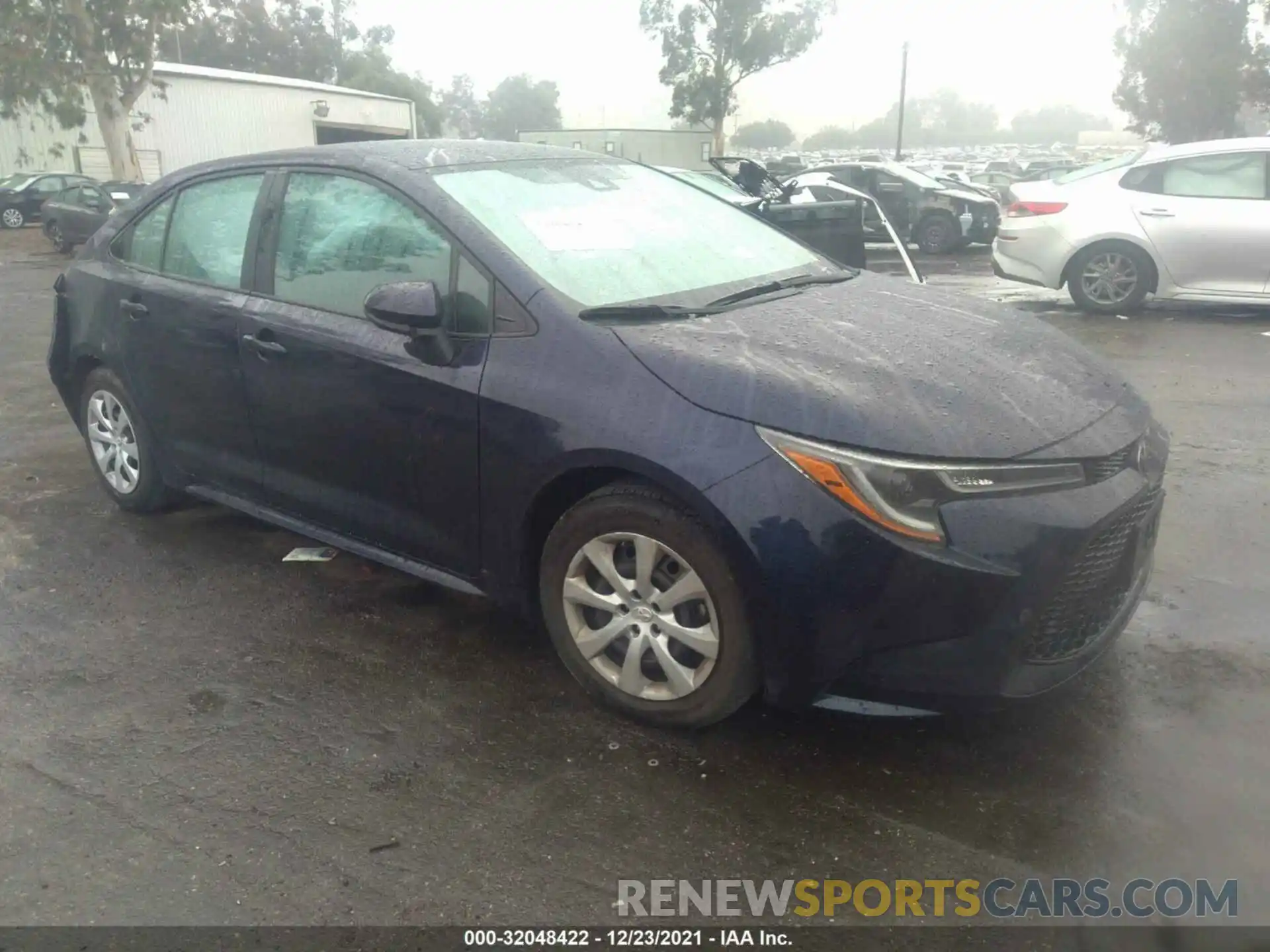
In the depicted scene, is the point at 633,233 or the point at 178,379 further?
the point at 178,379

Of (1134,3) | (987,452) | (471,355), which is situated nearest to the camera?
(987,452)

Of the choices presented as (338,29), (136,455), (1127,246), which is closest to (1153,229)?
(1127,246)

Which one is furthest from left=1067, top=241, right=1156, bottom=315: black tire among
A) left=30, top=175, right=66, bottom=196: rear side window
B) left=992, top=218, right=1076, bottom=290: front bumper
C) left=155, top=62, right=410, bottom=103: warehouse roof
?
left=155, top=62, right=410, bottom=103: warehouse roof

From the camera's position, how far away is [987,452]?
2.77m

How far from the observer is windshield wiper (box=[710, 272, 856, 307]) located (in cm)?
359

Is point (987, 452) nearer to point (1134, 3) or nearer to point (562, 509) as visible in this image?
point (562, 509)

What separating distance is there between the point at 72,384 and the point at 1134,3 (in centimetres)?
4375

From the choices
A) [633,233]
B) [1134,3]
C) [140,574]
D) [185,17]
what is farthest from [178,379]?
[1134,3]

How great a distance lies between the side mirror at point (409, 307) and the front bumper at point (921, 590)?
1104 mm

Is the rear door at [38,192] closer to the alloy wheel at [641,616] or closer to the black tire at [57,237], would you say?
the black tire at [57,237]

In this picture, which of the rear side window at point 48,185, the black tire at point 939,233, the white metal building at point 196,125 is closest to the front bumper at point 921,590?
the black tire at point 939,233

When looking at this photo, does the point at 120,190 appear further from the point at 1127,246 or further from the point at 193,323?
the point at 193,323

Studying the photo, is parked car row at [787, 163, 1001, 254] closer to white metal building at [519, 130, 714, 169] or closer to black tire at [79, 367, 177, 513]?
black tire at [79, 367, 177, 513]

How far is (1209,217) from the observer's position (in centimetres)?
946
